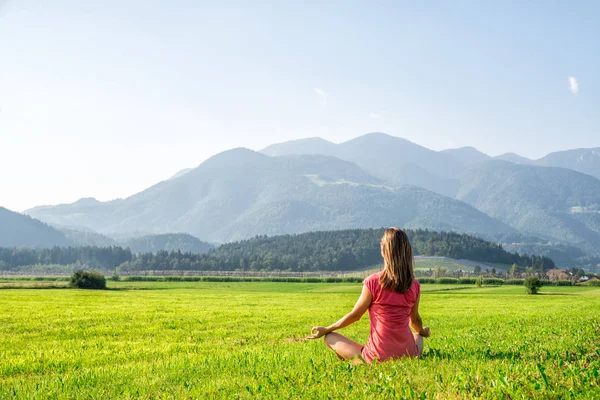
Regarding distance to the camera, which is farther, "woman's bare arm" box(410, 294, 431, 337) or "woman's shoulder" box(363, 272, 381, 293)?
"woman's bare arm" box(410, 294, 431, 337)

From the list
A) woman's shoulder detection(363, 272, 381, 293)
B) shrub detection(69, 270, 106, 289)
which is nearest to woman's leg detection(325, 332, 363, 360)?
woman's shoulder detection(363, 272, 381, 293)

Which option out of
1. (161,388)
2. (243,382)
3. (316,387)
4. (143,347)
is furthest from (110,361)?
(316,387)

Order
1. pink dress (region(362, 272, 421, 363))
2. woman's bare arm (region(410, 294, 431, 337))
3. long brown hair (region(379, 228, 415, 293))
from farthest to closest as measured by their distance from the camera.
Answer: woman's bare arm (region(410, 294, 431, 337)) < pink dress (region(362, 272, 421, 363)) < long brown hair (region(379, 228, 415, 293))

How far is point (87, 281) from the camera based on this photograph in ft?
316

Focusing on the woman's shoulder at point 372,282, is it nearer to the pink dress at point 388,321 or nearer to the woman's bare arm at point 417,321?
the pink dress at point 388,321

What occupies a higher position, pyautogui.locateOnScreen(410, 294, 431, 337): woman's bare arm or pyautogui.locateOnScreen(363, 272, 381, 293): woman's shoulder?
pyautogui.locateOnScreen(363, 272, 381, 293): woman's shoulder

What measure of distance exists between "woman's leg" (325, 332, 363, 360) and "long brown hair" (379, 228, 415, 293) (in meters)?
1.61

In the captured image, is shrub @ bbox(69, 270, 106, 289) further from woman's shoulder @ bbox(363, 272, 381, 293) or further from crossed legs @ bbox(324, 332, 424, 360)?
woman's shoulder @ bbox(363, 272, 381, 293)

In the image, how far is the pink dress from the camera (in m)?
10.3

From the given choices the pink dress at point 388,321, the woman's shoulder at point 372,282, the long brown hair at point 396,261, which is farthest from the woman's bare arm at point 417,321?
the woman's shoulder at point 372,282

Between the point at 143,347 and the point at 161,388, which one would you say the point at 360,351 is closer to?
the point at 161,388

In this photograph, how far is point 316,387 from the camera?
8836 millimetres

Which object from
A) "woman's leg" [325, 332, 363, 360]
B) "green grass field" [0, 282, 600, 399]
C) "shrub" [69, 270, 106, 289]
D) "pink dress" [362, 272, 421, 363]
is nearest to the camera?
"green grass field" [0, 282, 600, 399]

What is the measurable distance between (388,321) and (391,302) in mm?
371
